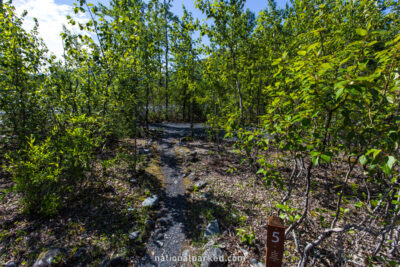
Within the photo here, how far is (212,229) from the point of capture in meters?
4.29

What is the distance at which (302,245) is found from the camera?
3707 mm

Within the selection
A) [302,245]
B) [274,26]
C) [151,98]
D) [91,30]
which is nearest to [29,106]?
[91,30]

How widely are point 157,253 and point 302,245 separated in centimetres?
351

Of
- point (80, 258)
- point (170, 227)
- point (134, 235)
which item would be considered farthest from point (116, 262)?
point (170, 227)

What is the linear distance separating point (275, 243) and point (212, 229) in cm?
254

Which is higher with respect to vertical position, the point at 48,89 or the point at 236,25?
the point at 236,25

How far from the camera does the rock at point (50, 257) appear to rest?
10.7ft

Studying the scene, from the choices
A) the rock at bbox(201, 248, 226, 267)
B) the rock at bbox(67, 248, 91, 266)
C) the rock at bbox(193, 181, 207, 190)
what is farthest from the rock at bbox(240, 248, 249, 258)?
the rock at bbox(67, 248, 91, 266)

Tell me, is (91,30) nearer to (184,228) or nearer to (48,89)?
(48,89)

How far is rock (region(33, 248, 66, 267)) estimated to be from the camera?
3.27 meters

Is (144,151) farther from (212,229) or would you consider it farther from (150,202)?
(212,229)

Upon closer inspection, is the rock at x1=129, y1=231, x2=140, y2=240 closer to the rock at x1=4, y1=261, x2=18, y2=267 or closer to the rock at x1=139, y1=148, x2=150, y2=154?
the rock at x1=4, y1=261, x2=18, y2=267

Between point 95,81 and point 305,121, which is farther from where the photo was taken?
point 95,81

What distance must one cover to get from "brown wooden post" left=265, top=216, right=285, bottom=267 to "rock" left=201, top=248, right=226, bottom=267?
1721 millimetres
